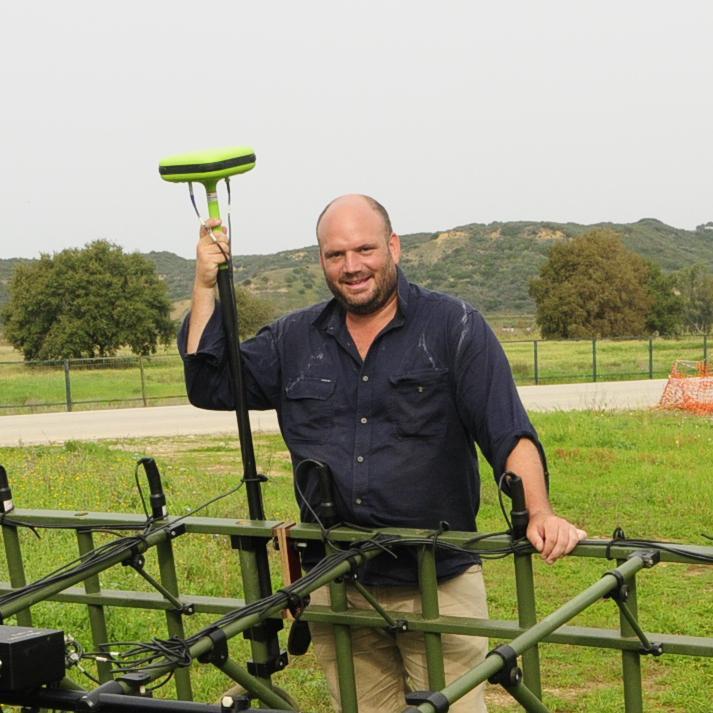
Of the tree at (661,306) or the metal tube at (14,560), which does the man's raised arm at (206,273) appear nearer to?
the metal tube at (14,560)

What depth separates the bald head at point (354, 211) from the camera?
395 cm

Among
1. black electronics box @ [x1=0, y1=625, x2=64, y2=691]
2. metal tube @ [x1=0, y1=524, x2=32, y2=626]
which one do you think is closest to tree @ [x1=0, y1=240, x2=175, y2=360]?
metal tube @ [x1=0, y1=524, x2=32, y2=626]

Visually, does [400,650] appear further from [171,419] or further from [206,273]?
[171,419]

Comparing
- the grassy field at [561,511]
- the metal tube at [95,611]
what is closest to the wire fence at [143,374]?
the grassy field at [561,511]

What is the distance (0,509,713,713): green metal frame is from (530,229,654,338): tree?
5446cm

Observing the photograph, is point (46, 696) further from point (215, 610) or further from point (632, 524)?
point (632, 524)

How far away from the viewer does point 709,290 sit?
7362cm

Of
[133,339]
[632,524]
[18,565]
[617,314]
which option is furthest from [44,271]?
[18,565]

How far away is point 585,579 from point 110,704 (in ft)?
22.6

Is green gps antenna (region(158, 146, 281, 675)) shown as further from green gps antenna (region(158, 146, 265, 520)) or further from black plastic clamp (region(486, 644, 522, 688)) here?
black plastic clamp (region(486, 644, 522, 688))

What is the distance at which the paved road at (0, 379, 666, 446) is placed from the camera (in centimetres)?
2012

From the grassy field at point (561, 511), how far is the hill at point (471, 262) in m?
64.4

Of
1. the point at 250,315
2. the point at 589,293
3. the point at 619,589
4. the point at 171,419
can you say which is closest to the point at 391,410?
the point at 619,589

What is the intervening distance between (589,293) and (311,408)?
55.1m
